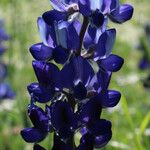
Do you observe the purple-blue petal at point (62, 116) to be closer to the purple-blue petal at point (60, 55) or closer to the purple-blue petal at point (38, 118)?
the purple-blue petal at point (38, 118)

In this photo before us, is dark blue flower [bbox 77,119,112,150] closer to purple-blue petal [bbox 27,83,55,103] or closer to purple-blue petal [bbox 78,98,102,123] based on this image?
purple-blue petal [bbox 78,98,102,123]

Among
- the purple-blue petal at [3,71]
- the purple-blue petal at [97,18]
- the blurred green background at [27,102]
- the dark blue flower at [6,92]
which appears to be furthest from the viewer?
the purple-blue petal at [3,71]

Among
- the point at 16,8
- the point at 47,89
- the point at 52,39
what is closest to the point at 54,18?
the point at 52,39

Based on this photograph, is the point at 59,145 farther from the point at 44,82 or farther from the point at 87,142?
the point at 44,82

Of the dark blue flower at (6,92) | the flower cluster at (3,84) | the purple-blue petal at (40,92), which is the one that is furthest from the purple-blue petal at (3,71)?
the purple-blue petal at (40,92)

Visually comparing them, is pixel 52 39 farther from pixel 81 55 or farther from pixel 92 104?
pixel 92 104

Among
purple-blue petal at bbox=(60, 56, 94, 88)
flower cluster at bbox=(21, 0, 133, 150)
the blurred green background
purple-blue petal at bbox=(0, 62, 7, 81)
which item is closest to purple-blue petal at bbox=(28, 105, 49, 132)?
flower cluster at bbox=(21, 0, 133, 150)

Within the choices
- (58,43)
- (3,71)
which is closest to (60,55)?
(58,43)

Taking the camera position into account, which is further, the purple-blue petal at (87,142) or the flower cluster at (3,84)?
the flower cluster at (3,84)
